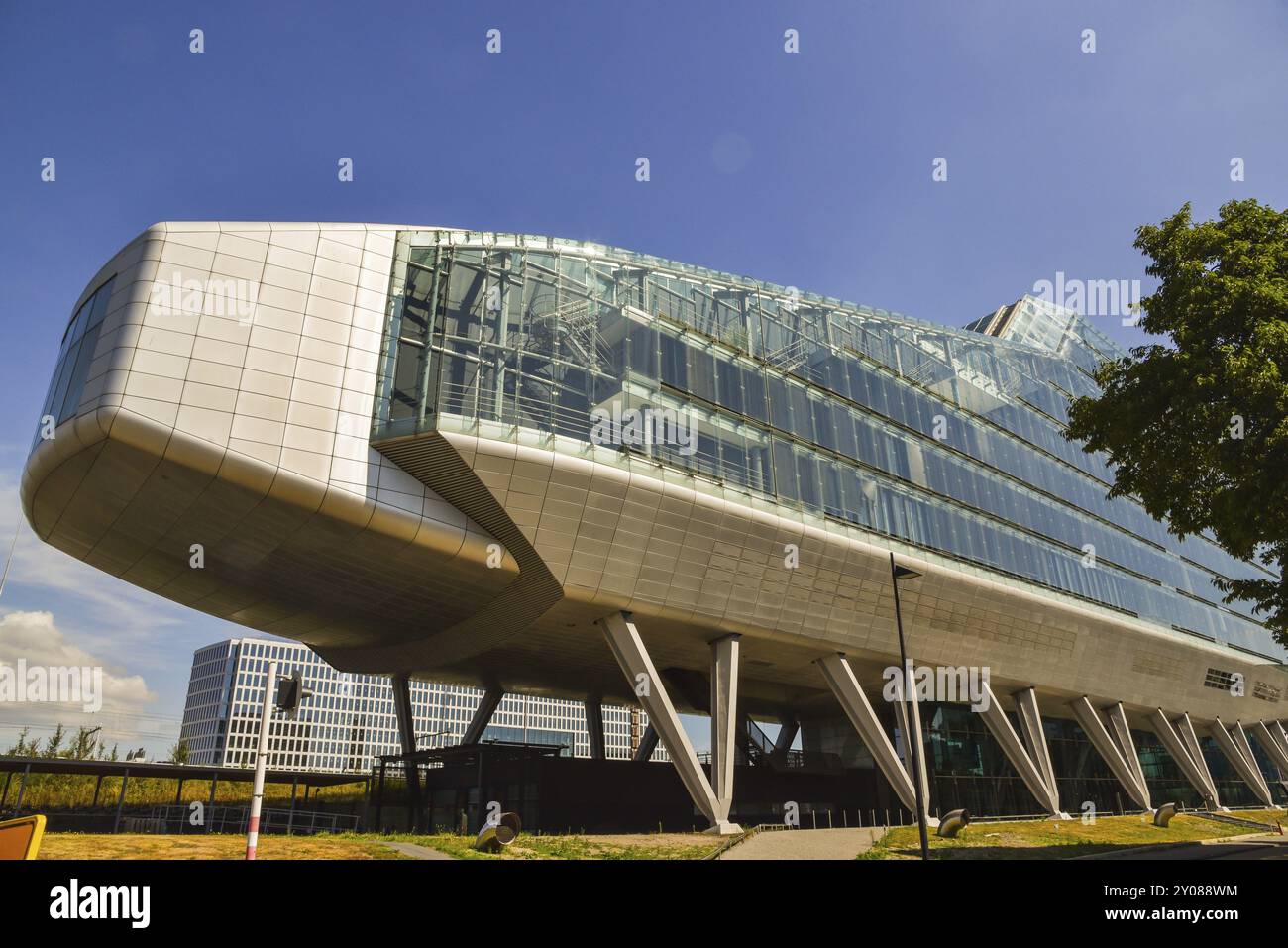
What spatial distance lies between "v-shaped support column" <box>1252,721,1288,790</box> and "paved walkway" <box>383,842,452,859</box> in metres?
77.9

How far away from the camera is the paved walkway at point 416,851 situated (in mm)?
20625

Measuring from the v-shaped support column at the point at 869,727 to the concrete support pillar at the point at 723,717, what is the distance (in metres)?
6.35

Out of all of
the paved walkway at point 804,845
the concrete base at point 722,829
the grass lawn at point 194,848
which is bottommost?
the paved walkway at point 804,845

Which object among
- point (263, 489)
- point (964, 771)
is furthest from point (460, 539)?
point (964, 771)

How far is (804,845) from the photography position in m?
26.1

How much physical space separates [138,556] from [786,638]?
24.5 meters

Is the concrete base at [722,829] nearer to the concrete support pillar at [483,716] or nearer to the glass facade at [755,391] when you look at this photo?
the glass facade at [755,391]

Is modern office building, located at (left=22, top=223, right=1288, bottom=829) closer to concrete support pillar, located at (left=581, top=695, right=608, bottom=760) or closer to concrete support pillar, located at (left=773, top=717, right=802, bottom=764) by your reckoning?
concrete support pillar, located at (left=581, top=695, right=608, bottom=760)

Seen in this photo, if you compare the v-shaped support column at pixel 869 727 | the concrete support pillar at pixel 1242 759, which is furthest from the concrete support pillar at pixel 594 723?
the concrete support pillar at pixel 1242 759

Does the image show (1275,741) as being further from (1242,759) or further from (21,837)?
(21,837)

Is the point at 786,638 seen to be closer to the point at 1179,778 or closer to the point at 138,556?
the point at 138,556

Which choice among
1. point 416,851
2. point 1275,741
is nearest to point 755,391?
point 416,851

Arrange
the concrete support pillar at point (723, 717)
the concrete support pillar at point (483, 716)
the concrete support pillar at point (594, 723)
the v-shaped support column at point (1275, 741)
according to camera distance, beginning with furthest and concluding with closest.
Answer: the v-shaped support column at point (1275, 741) < the concrete support pillar at point (594, 723) < the concrete support pillar at point (483, 716) < the concrete support pillar at point (723, 717)
